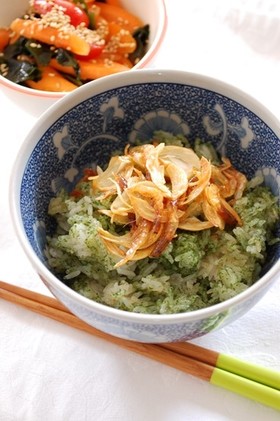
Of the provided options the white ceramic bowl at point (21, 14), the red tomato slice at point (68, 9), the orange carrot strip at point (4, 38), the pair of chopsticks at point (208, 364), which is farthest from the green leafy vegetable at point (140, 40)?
the pair of chopsticks at point (208, 364)

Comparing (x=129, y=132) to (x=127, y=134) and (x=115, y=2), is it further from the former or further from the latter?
(x=115, y=2)

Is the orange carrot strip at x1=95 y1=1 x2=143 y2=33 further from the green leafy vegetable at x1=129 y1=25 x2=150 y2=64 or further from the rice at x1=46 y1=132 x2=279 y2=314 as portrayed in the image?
the rice at x1=46 y1=132 x2=279 y2=314

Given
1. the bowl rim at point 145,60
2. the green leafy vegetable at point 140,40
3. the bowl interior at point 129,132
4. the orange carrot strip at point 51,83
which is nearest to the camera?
the bowl interior at point 129,132

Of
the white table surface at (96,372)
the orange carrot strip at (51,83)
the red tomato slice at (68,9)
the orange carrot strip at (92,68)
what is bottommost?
the white table surface at (96,372)

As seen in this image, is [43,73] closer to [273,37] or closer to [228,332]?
[273,37]

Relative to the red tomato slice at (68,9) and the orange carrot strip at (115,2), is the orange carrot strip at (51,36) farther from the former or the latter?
Result: the orange carrot strip at (115,2)

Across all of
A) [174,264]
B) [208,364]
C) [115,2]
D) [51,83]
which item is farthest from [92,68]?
[208,364]

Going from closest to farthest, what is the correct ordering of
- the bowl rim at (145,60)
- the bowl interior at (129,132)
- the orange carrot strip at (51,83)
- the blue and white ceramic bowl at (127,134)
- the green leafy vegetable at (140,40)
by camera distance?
the blue and white ceramic bowl at (127,134)
the bowl interior at (129,132)
the bowl rim at (145,60)
the orange carrot strip at (51,83)
the green leafy vegetable at (140,40)

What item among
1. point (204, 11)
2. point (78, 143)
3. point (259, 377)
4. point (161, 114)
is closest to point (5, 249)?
point (78, 143)
